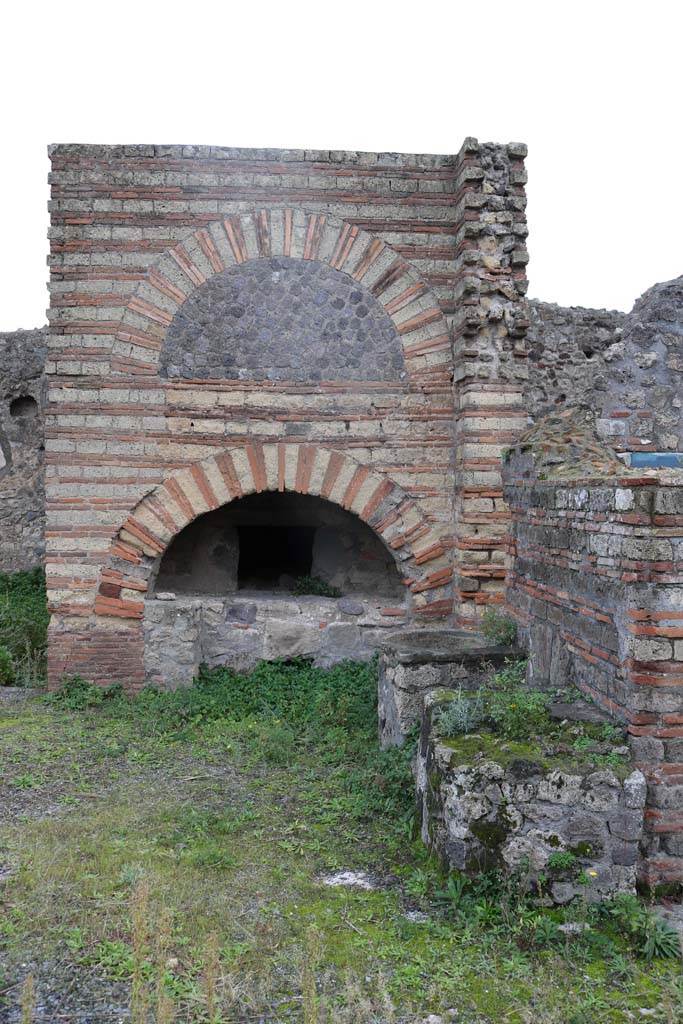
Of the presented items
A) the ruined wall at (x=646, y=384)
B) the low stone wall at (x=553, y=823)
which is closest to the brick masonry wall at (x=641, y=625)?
the low stone wall at (x=553, y=823)

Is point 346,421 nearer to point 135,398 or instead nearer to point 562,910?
point 135,398

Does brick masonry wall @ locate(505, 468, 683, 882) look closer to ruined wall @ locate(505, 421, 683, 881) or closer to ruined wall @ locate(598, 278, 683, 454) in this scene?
ruined wall @ locate(505, 421, 683, 881)

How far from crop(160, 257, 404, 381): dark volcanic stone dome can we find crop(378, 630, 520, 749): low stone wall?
276 cm

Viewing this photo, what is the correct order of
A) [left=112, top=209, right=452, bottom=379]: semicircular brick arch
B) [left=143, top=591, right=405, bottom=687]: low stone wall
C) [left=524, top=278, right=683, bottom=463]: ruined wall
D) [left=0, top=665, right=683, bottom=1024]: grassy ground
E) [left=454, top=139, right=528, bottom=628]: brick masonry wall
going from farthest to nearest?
[left=143, top=591, right=405, bottom=687]: low stone wall < [left=112, top=209, right=452, bottom=379]: semicircular brick arch < [left=454, top=139, right=528, bottom=628]: brick masonry wall < [left=524, top=278, right=683, bottom=463]: ruined wall < [left=0, top=665, right=683, bottom=1024]: grassy ground

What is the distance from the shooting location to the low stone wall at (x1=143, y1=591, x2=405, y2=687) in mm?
7273

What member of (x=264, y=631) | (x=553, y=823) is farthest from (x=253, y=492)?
(x=553, y=823)

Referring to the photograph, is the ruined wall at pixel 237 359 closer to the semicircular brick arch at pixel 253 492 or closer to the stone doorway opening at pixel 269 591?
the semicircular brick arch at pixel 253 492

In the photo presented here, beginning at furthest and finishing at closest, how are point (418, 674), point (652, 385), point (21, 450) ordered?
point (21, 450), point (652, 385), point (418, 674)

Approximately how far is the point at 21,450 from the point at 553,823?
9.46 metres

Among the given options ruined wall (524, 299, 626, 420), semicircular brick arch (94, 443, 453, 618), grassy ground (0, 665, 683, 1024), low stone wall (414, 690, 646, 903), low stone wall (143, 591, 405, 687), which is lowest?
grassy ground (0, 665, 683, 1024)

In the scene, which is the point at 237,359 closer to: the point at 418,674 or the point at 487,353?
the point at 487,353

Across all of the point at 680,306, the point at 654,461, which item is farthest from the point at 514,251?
the point at 654,461

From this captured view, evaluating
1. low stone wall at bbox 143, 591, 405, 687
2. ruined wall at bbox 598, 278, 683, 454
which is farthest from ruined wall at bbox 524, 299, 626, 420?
low stone wall at bbox 143, 591, 405, 687

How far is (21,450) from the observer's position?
11.1m
